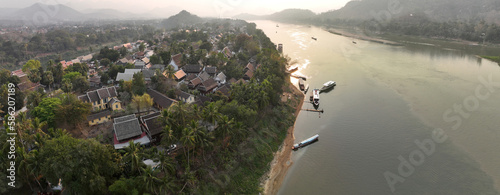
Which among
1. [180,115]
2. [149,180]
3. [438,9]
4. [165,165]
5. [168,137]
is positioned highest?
[438,9]

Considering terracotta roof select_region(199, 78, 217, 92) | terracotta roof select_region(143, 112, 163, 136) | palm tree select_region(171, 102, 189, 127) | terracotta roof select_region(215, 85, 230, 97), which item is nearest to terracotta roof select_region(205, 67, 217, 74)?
terracotta roof select_region(199, 78, 217, 92)

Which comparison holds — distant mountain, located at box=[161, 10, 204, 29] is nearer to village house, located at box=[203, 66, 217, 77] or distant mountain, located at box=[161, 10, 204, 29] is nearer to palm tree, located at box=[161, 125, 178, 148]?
village house, located at box=[203, 66, 217, 77]

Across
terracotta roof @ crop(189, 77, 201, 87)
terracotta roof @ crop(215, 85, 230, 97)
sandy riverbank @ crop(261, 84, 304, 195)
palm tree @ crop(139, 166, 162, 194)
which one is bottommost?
sandy riverbank @ crop(261, 84, 304, 195)

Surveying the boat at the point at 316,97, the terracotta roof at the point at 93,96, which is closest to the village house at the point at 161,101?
the terracotta roof at the point at 93,96

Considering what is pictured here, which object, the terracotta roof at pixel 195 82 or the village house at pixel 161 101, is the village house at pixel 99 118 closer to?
the village house at pixel 161 101

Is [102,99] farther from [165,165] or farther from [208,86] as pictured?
[165,165]

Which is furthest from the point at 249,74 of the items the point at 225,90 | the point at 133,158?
the point at 133,158
